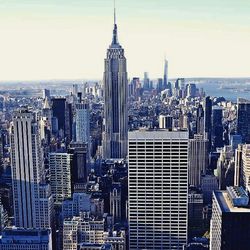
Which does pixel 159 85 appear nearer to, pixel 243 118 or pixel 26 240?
pixel 243 118

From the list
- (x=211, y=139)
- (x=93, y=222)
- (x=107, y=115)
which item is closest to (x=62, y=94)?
(x=107, y=115)

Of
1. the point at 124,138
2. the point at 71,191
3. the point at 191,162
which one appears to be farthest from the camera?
the point at 124,138

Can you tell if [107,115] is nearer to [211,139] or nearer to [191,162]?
[211,139]

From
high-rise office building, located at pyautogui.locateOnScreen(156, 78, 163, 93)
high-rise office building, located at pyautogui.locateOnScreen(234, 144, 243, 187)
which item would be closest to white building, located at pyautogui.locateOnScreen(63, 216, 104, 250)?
high-rise office building, located at pyautogui.locateOnScreen(234, 144, 243, 187)

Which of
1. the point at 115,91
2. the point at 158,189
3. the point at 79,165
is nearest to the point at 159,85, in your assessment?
the point at 115,91

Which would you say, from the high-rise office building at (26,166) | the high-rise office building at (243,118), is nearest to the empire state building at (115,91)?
the high-rise office building at (243,118)

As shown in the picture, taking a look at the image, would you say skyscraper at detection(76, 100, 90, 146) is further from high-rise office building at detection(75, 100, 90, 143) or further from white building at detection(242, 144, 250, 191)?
white building at detection(242, 144, 250, 191)

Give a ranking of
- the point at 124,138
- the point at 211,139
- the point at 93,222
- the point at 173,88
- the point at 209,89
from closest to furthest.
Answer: the point at 93,222 → the point at 211,139 → the point at 124,138 → the point at 209,89 → the point at 173,88
